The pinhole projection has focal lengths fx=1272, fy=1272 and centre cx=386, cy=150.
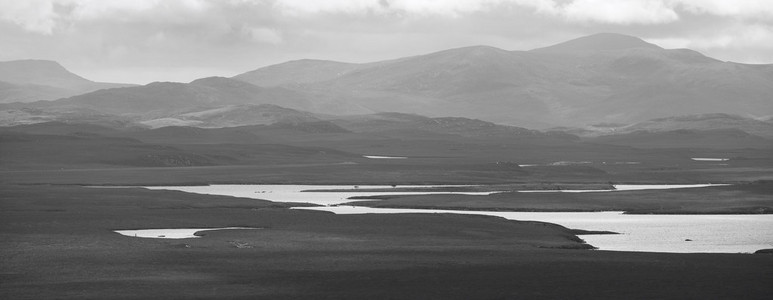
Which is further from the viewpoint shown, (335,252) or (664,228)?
(664,228)

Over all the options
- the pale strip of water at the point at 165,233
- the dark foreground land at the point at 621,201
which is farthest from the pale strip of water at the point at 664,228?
the pale strip of water at the point at 165,233

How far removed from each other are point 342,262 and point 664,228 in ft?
88.5

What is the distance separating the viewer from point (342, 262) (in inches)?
2112

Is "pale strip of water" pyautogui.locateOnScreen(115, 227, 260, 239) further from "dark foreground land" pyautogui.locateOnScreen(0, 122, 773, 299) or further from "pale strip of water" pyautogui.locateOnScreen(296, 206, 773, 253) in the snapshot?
"pale strip of water" pyautogui.locateOnScreen(296, 206, 773, 253)

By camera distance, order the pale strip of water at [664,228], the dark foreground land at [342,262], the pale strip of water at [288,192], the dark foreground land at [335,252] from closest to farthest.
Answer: the dark foreground land at [342,262] → the dark foreground land at [335,252] → the pale strip of water at [664,228] → the pale strip of water at [288,192]

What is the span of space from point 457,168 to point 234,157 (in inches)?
1629

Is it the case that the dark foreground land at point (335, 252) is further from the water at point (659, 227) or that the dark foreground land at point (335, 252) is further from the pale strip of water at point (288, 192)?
the pale strip of water at point (288, 192)

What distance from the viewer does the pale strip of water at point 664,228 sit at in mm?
62906

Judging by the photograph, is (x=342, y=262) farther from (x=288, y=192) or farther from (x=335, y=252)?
(x=288, y=192)

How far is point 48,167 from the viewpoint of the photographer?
14575 cm

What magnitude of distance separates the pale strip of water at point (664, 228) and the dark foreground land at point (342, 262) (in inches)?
124

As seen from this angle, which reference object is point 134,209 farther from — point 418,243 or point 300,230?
point 418,243

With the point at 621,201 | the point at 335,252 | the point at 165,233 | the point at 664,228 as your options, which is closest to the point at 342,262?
the point at 335,252

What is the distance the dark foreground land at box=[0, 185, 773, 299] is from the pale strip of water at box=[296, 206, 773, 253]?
3.14m
